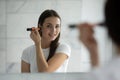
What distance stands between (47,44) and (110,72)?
24.4 inches

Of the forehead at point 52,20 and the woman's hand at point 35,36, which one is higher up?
the forehead at point 52,20

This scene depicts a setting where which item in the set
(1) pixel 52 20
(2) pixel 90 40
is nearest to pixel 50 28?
(1) pixel 52 20

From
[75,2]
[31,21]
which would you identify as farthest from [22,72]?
[75,2]

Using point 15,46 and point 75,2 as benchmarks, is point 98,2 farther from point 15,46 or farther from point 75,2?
point 15,46

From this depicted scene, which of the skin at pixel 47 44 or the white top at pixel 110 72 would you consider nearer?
the white top at pixel 110 72

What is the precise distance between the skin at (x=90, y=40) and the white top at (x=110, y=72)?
5 cm

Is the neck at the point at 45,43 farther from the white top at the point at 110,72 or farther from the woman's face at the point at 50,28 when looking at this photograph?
the white top at the point at 110,72

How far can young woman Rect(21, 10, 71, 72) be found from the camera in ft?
3.16

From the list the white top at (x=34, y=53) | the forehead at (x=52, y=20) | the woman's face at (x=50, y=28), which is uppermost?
the forehead at (x=52, y=20)

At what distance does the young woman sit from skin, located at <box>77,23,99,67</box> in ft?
1.73

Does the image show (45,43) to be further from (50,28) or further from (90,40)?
(90,40)

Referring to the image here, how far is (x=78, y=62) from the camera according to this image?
0.99 metres

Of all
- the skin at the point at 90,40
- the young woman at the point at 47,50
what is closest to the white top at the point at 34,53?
the young woman at the point at 47,50

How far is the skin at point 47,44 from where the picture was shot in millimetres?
963
